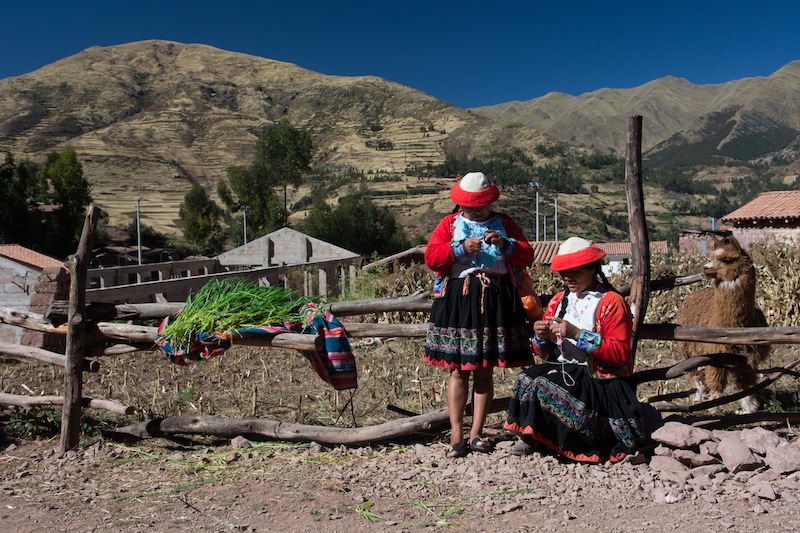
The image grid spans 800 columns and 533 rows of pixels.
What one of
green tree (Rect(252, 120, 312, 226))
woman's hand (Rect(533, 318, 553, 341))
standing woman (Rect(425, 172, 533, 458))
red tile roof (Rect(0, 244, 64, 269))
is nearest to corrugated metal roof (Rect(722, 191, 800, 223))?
red tile roof (Rect(0, 244, 64, 269))

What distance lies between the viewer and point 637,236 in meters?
4.77

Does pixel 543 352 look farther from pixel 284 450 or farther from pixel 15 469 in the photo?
pixel 15 469

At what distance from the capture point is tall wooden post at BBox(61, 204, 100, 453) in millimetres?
5160

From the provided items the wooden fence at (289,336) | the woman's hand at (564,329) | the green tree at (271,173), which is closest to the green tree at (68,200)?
the green tree at (271,173)

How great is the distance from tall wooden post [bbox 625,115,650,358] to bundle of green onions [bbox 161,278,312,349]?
2.38 metres

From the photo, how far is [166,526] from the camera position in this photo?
3.74 m

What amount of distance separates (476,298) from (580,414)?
93 centimetres

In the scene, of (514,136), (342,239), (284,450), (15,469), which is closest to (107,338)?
(15,469)

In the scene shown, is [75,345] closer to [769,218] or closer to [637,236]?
[637,236]

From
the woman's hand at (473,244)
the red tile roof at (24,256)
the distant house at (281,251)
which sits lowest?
the woman's hand at (473,244)

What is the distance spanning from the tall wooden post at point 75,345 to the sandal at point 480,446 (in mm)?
2880

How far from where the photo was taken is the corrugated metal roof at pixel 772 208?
23.6 meters

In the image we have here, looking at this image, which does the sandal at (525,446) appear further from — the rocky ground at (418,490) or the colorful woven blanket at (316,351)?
the colorful woven blanket at (316,351)

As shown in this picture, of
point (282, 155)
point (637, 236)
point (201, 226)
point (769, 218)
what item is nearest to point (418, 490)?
point (637, 236)
